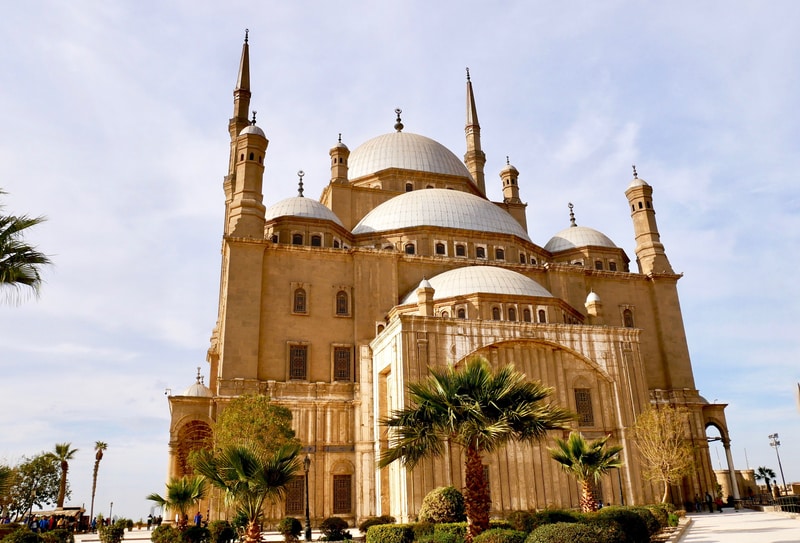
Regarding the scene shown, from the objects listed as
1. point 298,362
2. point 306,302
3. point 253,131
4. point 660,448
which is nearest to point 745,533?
point 660,448

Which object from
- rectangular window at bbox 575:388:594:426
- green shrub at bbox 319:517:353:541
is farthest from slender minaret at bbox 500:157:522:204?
green shrub at bbox 319:517:353:541

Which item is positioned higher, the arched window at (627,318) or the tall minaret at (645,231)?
the tall minaret at (645,231)

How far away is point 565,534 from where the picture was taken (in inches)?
430

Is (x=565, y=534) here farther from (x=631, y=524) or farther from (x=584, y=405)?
(x=584, y=405)

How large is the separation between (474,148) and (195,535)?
33.4m

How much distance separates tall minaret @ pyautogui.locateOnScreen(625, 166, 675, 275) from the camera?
35656mm

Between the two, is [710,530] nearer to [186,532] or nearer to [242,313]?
[186,532]

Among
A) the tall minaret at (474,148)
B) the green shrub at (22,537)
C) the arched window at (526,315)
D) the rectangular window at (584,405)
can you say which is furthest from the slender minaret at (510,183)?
the green shrub at (22,537)

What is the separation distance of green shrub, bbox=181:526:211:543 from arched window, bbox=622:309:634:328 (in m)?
23.7

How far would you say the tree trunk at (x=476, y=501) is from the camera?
12.9 metres

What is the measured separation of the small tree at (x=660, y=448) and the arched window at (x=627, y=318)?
29.5 ft

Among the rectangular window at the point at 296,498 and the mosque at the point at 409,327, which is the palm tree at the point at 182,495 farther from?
the rectangular window at the point at 296,498

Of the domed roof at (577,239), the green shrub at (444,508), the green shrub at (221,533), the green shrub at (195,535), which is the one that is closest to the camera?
the green shrub at (444,508)

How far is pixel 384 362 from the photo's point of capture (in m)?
25.8
